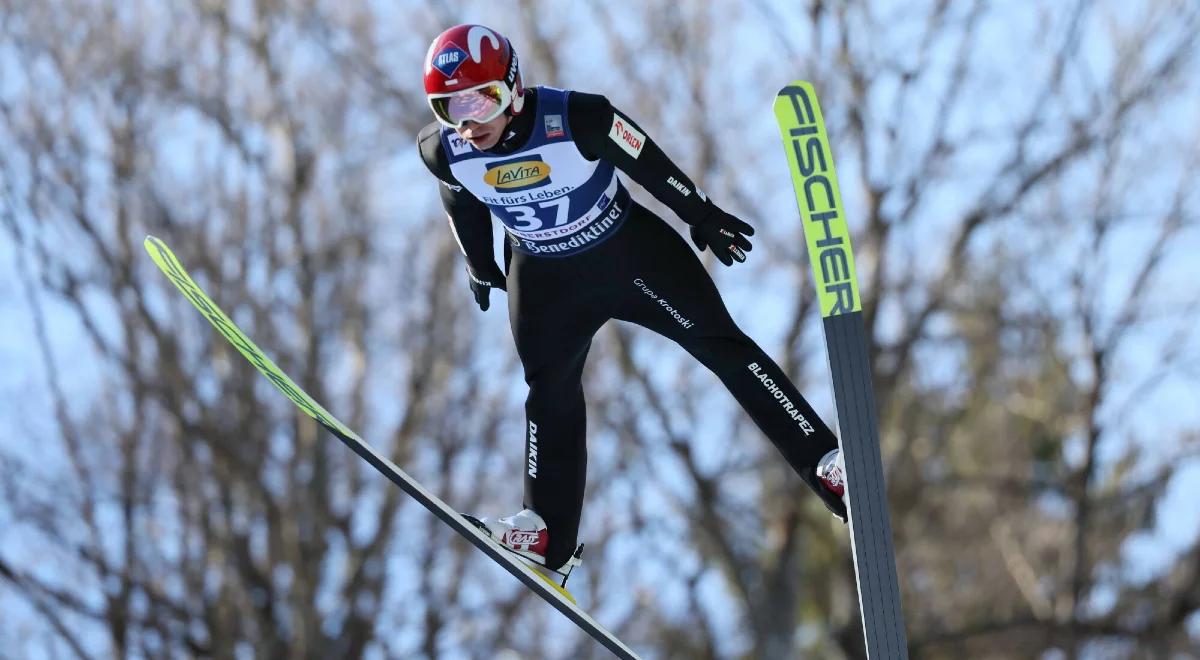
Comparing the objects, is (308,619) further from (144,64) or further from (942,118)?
(942,118)

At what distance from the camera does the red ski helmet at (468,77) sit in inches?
170

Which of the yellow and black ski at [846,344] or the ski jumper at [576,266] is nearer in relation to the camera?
the yellow and black ski at [846,344]

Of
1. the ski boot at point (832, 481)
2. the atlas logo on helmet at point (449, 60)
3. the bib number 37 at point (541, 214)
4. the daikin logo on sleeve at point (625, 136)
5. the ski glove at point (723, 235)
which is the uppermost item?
the atlas logo on helmet at point (449, 60)

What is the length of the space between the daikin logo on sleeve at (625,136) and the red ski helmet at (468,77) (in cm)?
32

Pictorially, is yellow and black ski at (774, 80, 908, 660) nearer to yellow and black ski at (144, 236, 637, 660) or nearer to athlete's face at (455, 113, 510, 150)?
athlete's face at (455, 113, 510, 150)

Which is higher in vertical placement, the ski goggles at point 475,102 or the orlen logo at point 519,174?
the ski goggles at point 475,102

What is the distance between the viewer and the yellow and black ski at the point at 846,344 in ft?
14.4

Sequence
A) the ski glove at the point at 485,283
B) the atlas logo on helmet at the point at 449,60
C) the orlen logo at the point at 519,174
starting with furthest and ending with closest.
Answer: the ski glove at the point at 485,283 < the orlen logo at the point at 519,174 < the atlas logo on helmet at the point at 449,60

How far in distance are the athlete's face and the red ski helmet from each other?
34 mm

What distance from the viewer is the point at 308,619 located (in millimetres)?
13109

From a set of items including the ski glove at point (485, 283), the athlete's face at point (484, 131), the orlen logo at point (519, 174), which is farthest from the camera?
the ski glove at point (485, 283)

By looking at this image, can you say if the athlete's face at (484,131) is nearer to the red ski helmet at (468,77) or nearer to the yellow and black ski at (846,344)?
the red ski helmet at (468,77)

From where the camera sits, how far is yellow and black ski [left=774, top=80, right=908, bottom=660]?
4391 mm

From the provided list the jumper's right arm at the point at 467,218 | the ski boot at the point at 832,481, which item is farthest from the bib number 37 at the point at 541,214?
the ski boot at the point at 832,481
